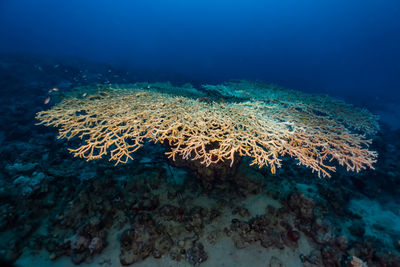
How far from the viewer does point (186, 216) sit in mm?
5188

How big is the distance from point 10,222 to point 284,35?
163 meters

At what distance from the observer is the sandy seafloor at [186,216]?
444 centimetres

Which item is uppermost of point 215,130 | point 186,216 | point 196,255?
point 215,130

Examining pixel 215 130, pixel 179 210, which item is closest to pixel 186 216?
pixel 179 210

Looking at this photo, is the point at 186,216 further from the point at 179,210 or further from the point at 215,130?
the point at 215,130

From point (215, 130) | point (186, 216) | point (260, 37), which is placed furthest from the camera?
point (260, 37)

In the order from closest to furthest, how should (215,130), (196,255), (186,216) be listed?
(215,130) < (196,255) < (186,216)

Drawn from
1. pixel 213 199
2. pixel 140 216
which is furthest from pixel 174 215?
pixel 213 199

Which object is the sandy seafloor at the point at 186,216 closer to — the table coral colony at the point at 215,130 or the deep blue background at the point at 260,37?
the table coral colony at the point at 215,130

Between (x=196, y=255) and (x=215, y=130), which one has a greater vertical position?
(x=215, y=130)

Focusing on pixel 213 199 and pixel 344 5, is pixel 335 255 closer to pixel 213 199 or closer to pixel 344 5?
pixel 213 199

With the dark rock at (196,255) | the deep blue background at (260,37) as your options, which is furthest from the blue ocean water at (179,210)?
the deep blue background at (260,37)

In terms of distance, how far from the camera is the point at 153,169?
6.69m

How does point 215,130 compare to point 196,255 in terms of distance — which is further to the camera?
point 196,255
